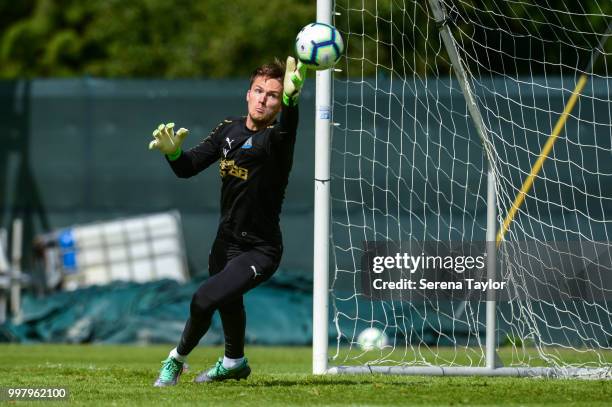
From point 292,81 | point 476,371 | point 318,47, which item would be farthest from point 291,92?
point 476,371

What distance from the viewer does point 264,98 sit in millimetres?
7805

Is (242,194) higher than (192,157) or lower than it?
lower

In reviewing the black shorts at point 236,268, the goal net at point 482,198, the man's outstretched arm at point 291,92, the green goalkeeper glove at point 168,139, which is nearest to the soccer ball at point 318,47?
the man's outstretched arm at point 291,92

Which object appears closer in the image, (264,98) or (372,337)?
(264,98)

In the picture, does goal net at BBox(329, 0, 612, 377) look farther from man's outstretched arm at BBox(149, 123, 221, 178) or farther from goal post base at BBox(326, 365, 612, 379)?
man's outstretched arm at BBox(149, 123, 221, 178)

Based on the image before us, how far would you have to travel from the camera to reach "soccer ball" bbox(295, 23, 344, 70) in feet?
24.4

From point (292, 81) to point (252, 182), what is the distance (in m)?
0.80

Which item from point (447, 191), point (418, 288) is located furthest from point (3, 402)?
point (447, 191)

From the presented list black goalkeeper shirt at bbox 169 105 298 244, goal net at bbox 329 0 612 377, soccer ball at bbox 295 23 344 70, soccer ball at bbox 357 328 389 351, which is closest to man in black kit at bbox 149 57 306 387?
black goalkeeper shirt at bbox 169 105 298 244

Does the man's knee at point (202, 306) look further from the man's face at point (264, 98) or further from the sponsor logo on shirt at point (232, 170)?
the man's face at point (264, 98)

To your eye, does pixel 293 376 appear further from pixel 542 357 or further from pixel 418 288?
pixel 542 357

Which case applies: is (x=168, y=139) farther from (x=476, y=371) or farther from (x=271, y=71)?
(x=476, y=371)

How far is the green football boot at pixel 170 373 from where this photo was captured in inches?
307

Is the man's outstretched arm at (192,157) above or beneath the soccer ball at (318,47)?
beneath
